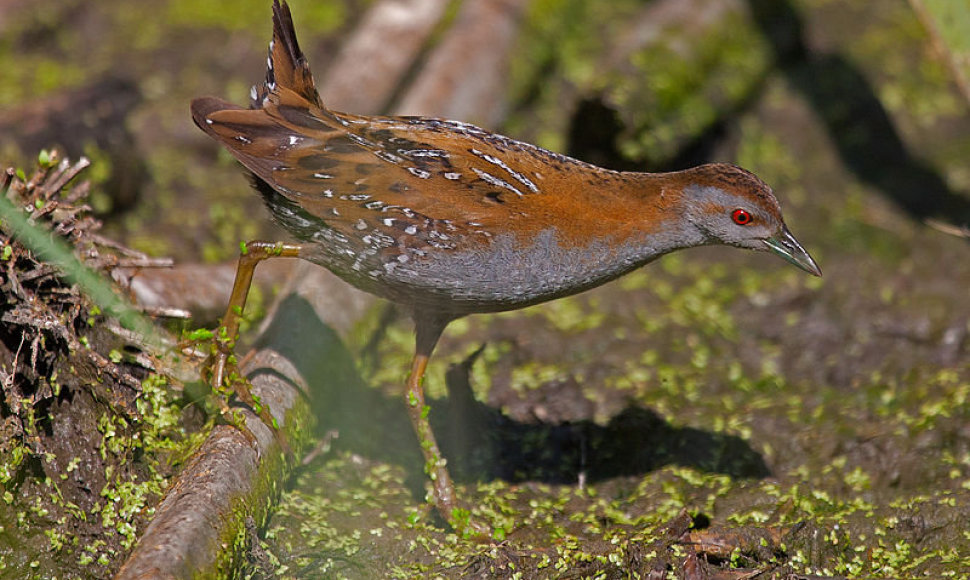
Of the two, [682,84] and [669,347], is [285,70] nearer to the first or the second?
[669,347]

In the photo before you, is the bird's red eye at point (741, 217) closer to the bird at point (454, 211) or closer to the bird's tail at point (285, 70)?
the bird at point (454, 211)

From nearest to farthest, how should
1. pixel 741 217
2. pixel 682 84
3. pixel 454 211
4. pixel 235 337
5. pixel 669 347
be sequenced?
1. pixel 454 211
2. pixel 741 217
3. pixel 235 337
4. pixel 669 347
5. pixel 682 84

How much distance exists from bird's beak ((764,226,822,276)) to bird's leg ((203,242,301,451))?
2.10m

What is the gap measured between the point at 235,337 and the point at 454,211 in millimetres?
1211

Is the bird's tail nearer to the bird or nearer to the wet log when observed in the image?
the bird

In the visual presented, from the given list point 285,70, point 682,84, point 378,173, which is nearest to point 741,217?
point 378,173

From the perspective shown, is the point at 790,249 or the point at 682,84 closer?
the point at 790,249

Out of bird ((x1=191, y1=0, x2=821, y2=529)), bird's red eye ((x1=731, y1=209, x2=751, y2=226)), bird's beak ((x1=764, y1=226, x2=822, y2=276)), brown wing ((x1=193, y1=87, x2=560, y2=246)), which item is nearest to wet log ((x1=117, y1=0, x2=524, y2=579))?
bird ((x1=191, y1=0, x2=821, y2=529))

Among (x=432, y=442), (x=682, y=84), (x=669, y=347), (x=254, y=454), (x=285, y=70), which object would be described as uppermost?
(x=682, y=84)

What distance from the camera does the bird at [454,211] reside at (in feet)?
14.5

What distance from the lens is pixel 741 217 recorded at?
457 centimetres

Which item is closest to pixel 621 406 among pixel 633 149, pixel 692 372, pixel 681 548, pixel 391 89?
pixel 692 372

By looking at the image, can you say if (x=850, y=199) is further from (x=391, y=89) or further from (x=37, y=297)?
(x=37, y=297)

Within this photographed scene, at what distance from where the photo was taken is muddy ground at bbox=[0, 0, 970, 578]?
15.1 feet
